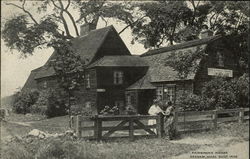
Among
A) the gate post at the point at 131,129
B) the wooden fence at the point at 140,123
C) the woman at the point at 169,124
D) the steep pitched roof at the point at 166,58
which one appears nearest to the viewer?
the wooden fence at the point at 140,123

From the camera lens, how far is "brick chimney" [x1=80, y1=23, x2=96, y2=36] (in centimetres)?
2911

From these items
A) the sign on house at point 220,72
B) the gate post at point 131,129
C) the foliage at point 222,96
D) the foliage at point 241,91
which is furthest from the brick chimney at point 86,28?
the gate post at point 131,129

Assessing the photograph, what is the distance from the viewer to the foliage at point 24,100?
23.0 m

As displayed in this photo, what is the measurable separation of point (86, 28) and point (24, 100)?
8129 mm

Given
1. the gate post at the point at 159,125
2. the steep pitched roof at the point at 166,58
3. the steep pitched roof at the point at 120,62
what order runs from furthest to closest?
the steep pitched roof at the point at 120,62, the steep pitched roof at the point at 166,58, the gate post at the point at 159,125

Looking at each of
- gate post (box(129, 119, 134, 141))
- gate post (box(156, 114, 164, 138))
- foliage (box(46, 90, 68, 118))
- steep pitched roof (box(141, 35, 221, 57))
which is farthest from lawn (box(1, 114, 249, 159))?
foliage (box(46, 90, 68, 118))

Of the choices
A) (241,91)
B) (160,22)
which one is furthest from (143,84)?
(241,91)

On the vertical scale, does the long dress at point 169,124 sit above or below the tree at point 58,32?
below

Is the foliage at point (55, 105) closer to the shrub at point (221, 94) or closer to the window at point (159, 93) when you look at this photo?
the window at point (159, 93)

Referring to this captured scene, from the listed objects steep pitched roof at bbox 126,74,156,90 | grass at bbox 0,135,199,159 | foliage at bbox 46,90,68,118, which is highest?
steep pitched roof at bbox 126,74,156,90

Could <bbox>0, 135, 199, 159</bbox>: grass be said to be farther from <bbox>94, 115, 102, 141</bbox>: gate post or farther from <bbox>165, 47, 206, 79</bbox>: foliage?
<bbox>165, 47, 206, 79</bbox>: foliage

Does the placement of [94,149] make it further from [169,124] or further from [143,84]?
[143,84]

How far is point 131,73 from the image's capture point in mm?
24281

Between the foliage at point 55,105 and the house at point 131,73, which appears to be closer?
the house at point 131,73
